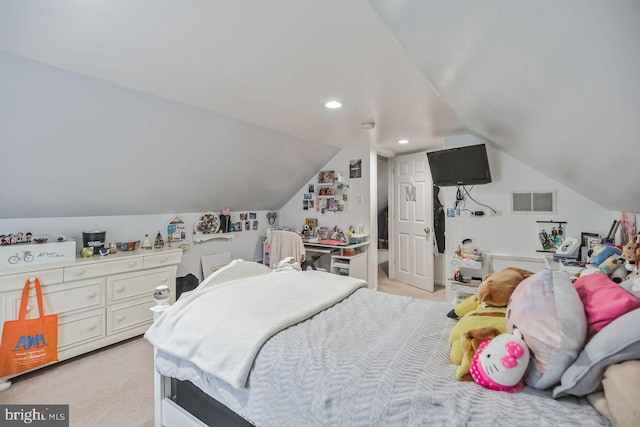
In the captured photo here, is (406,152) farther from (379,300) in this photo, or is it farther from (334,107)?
(379,300)

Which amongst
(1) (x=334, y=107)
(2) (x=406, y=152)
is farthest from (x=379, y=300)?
(2) (x=406, y=152)

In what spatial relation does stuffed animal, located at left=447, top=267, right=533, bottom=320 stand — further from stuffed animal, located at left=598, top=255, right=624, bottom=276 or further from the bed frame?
the bed frame

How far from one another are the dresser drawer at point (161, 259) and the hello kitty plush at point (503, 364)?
3062 mm

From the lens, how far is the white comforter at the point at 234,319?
52.4 inches

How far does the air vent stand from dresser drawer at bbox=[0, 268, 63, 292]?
4415 millimetres

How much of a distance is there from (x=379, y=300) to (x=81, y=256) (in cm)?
279

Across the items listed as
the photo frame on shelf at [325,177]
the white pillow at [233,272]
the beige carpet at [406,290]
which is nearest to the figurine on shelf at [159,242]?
the white pillow at [233,272]

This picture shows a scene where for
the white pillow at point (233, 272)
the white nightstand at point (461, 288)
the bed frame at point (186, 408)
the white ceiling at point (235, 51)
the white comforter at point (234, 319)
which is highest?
the white ceiling at point (235, 51)

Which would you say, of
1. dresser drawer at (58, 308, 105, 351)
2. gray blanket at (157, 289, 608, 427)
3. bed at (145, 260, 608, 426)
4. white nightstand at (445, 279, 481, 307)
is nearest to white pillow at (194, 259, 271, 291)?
bed at (145, 260, 608, 426)

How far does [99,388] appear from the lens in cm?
222

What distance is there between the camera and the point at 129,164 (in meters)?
2.90

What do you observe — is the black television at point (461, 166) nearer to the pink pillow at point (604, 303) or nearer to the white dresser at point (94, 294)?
the pink pillow at point (604, 303)

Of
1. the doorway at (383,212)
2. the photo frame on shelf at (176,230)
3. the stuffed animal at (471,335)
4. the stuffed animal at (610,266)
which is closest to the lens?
the stuffed animal at (471,335)

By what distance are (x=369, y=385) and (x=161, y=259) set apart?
2841mm
